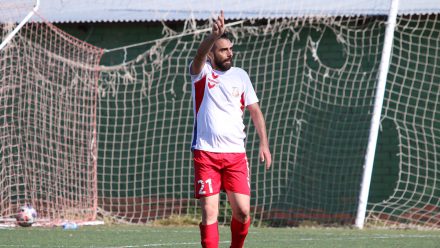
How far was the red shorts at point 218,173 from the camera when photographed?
745cm

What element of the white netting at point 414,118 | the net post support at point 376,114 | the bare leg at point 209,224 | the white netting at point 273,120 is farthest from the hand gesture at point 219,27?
the white netting at point 414,118

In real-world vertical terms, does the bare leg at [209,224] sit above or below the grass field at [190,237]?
above

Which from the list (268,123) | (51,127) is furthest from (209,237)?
(51,127)

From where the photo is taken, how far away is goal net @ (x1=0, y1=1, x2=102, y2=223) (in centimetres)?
1319

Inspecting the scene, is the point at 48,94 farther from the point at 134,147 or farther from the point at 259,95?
the point at 259,95

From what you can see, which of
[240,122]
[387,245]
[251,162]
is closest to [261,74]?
[251,162]

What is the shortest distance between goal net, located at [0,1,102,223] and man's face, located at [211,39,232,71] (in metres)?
5.81

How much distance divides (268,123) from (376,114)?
200cm

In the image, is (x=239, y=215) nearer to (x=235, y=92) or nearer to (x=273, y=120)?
(x=235, y=92)

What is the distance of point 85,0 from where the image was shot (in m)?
14.4

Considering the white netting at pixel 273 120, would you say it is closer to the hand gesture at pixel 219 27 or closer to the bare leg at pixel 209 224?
the bare leg at pixel 209 224

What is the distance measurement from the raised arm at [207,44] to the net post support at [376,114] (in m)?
5.01

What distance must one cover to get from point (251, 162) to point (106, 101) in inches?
92.3

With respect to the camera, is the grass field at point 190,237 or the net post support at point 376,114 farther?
the net post support at point 376,114
